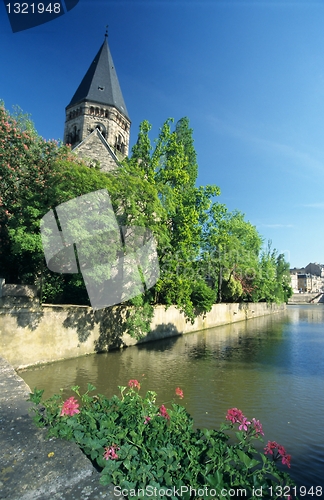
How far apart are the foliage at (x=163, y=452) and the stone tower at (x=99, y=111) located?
30.0 m

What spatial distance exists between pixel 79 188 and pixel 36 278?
193 inches

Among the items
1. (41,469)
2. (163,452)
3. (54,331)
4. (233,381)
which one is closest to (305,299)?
(233,381)

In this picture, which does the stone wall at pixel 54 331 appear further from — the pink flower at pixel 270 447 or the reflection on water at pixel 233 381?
the pink flower at pixel 270 447

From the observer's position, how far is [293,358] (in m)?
14.4

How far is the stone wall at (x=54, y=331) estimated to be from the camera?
35.7 ft

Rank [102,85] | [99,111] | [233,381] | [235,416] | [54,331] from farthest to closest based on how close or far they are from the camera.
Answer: [102,85], [99,111], [54,331], [233,381], [235,416]

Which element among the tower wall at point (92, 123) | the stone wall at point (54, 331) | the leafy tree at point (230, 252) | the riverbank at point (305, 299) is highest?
the tower wall at point (92, 123)

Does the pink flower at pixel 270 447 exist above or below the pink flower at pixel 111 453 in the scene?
below

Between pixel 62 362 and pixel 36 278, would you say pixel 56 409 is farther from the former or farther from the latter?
pixel 36 278

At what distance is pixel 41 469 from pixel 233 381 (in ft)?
28.6

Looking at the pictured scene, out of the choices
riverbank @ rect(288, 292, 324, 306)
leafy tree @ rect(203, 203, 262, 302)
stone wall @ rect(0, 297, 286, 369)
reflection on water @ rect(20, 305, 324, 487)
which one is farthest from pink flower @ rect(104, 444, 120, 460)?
riverbank @ rect(288, 292, 324, 306)

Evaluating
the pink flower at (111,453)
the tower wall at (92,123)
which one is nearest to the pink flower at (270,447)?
the pink flower at (111,453)

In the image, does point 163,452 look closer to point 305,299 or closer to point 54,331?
point 54,331

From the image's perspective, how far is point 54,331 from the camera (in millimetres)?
12250
